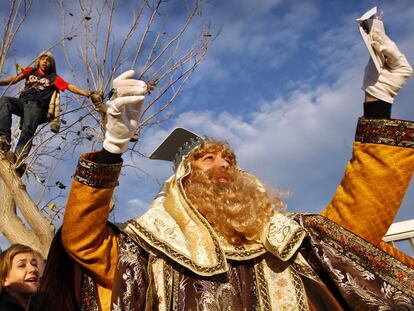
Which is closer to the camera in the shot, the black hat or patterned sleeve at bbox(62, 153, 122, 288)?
patterned sleeve at bbox(62, 153, 122, 288)

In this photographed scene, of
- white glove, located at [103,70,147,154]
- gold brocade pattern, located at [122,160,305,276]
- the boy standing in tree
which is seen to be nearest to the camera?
white glove, located at [103,70,147,154]

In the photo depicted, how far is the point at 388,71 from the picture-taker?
7.01 ft

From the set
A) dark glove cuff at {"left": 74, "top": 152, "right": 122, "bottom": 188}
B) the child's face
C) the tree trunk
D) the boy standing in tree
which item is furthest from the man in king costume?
the boy standing in tree

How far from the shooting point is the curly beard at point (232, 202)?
7.41ft

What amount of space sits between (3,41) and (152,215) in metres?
Answer: 3.33

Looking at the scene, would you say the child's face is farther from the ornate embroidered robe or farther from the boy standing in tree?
the boy standing in tree

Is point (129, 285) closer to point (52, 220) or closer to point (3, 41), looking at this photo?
point (52, 220)

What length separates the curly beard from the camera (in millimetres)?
2260

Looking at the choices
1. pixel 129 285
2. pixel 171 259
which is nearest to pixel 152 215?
pixel 171 259

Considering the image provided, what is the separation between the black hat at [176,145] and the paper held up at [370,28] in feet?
3.85

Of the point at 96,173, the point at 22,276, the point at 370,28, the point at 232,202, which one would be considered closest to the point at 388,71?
the point at 370,28

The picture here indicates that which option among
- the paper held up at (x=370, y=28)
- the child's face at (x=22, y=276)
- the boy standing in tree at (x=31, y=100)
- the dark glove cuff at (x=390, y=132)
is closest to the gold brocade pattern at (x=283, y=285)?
the dark glove cuff at (x=390, y=132)

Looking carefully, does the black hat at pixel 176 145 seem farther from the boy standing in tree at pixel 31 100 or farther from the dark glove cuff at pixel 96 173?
the boy standing in tree at pixel 31 100

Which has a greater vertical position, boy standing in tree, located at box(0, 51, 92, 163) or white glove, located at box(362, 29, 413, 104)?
boy standing in tree, located at box(0, 51, 92, 163)
